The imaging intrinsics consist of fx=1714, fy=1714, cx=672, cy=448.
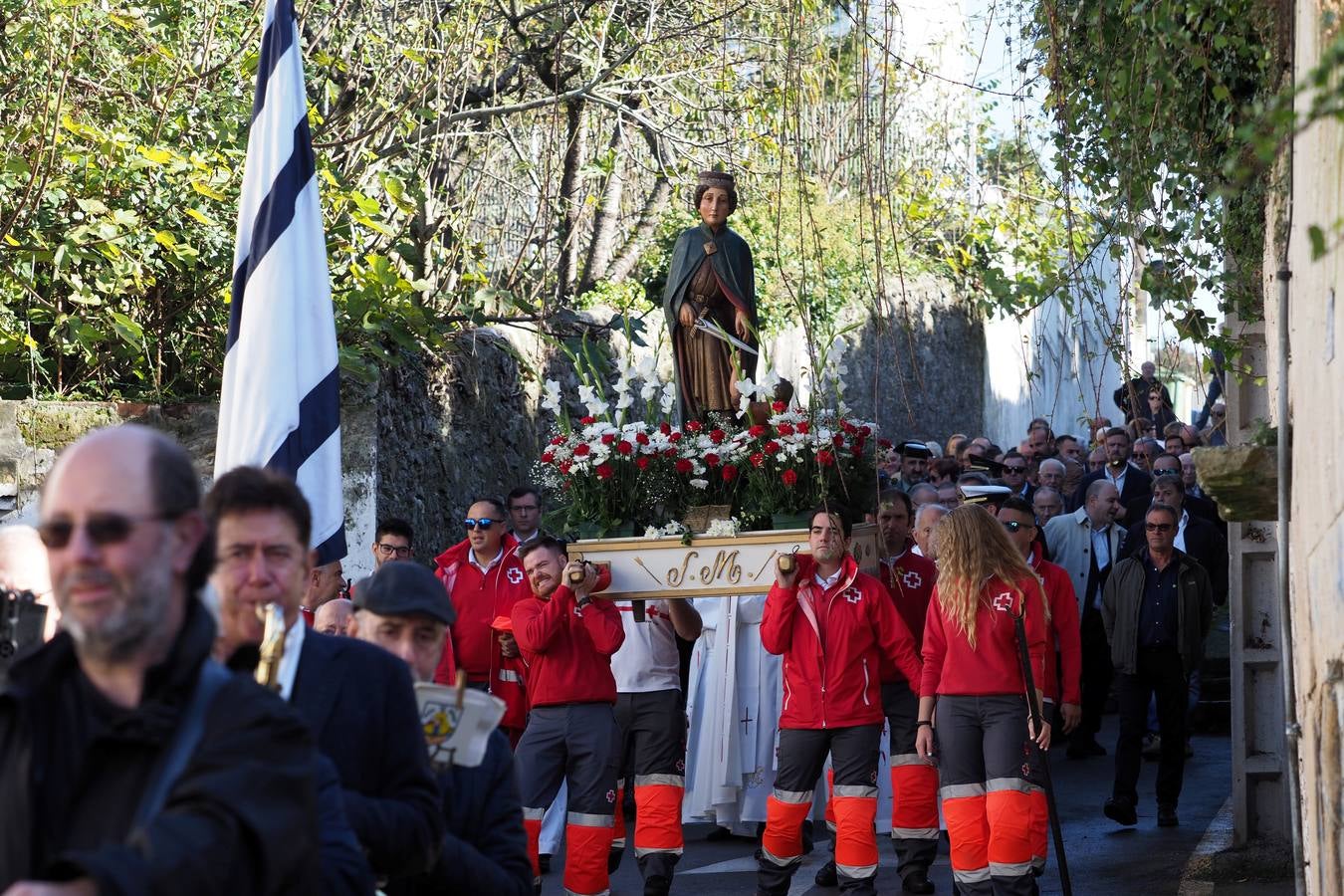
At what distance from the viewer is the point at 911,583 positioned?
10.2 m

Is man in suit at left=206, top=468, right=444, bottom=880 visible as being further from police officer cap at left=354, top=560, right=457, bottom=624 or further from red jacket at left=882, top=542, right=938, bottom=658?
red jacket at left=882, top=542, right=938, bottom=658

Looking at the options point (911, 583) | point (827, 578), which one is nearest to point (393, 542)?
point (827, 578)

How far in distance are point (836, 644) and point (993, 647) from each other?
88 centimetres

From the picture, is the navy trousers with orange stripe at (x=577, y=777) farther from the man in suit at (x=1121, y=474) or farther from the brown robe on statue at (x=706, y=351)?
the man in suit at (x=1121, y=474)

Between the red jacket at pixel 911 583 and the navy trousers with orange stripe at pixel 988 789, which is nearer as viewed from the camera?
the navy trousers with orange stripe at pixel 988 789

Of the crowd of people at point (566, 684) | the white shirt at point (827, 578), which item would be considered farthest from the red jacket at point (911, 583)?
the white shirt at point (827, 578)

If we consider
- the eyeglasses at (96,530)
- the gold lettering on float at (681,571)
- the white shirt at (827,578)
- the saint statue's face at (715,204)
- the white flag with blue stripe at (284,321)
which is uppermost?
the saint statue's face at (715,204)

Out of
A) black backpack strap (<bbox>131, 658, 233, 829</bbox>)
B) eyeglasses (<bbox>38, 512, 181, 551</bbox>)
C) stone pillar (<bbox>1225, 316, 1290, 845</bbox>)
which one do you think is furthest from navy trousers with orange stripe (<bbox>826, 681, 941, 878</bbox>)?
eyeglasses (<bbox>38, 512, 181, 551</bbox>)

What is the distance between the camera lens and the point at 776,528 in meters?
8.77

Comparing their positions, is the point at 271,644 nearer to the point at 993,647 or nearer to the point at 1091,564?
the point at 993,647

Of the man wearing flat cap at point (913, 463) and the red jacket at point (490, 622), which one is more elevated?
the man wearing flat cap at point (913, 463)

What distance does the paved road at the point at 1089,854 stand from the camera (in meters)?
9.20

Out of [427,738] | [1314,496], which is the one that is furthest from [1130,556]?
[427,738]

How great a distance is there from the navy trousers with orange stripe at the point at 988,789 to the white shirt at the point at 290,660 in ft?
17.6
